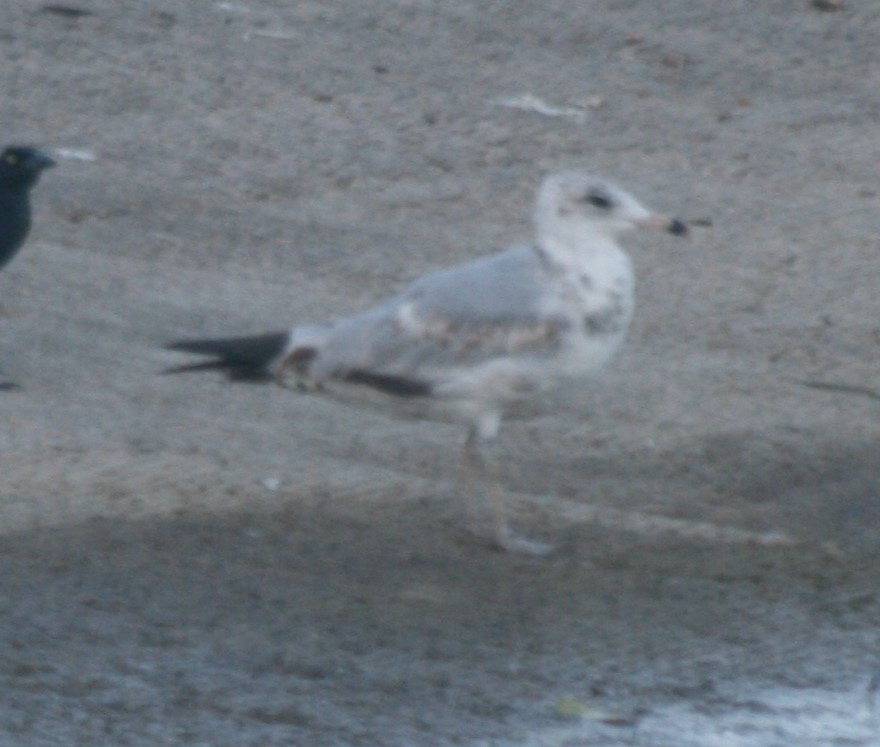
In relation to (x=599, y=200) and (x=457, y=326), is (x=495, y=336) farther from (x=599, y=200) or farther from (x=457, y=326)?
(x=599, y=200)

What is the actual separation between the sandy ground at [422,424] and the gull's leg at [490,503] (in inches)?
2.4

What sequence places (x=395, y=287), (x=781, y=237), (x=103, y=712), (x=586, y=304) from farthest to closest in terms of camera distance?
(x=781, y=237), (x=395, y=287), (x=586, y=304), (x=103, y=712)

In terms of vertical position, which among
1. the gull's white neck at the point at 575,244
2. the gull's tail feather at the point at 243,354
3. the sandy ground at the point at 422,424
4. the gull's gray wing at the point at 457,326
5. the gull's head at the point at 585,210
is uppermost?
the gull's head at the point at 585,210

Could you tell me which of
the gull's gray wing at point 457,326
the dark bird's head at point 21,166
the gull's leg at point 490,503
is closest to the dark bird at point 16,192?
the dark bird's head at point 21,166

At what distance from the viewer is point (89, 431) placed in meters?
5.70

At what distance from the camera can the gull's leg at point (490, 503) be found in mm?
5070

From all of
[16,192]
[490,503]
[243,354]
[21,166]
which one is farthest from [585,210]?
[21,166]

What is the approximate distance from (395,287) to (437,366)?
8.56 ft

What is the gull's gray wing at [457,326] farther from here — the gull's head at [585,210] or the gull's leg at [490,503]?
the gull's leg at [490,503]

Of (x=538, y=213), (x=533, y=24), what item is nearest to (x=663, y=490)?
(x=538, y=213)

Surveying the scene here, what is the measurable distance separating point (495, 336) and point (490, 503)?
46 centimetres

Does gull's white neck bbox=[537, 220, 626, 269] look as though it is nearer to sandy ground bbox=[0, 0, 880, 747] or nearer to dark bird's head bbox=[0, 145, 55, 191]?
sandy ground bbox=[0, 0, 880, 747]

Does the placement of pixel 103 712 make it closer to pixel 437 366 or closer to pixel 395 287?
pixel 437 366

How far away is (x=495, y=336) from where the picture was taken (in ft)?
16.3
